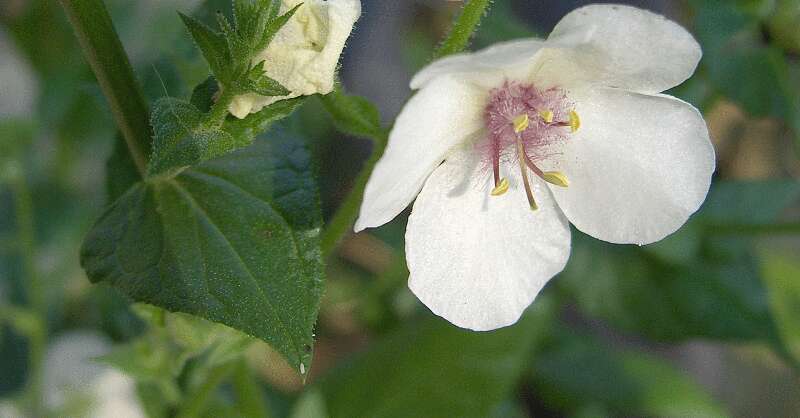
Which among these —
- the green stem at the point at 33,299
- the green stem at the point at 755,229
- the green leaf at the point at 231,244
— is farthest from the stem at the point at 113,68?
the green stem at the point at 755,229

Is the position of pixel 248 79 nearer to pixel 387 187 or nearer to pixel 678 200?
pixel 387 187

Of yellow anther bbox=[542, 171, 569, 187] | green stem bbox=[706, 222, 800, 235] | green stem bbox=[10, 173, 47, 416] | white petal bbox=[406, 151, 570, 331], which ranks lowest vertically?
green stem bbox=[706, 222, 800, 235]

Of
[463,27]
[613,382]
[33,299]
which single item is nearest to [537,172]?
[463,27]

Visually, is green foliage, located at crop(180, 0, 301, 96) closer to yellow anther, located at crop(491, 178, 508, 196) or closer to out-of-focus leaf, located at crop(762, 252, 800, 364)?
yellow anther, located at crop(491, 178, 508, 196)

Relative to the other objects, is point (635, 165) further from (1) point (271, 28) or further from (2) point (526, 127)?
(1) point (271, 28)

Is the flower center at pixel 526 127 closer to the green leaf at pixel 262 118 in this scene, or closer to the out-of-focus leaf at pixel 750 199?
the green leaf at pixel 262 118

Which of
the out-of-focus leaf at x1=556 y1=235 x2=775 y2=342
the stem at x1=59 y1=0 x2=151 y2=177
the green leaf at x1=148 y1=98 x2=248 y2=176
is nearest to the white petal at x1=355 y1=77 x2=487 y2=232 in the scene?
the green leaf at x1=148 y1=98 x2=248 y2=176
